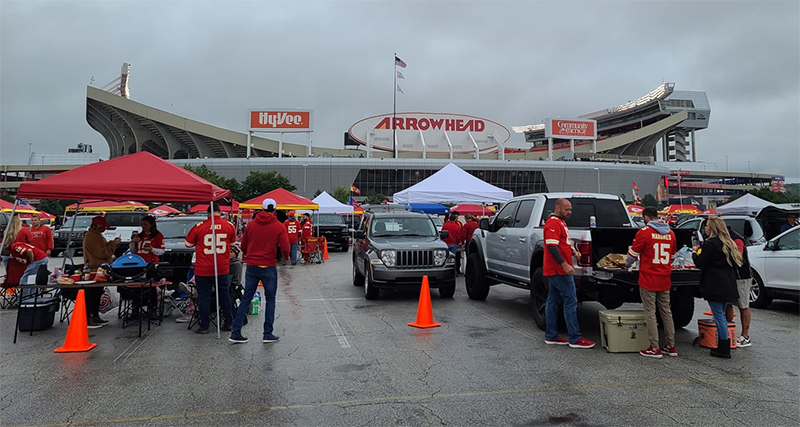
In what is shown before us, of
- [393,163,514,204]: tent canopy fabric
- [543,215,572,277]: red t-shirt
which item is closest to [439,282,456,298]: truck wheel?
[543,215,572,277]: red t-shirt

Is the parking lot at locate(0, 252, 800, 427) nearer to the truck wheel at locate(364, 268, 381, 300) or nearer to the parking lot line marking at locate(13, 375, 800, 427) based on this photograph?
the parking lot line marking at locate(13, 375, 800, 427)

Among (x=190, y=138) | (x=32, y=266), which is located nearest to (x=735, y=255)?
(x=32, y=266)

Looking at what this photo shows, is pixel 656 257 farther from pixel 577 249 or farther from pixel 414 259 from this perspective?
pixel 414 259

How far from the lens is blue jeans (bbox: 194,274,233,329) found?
6859 millimetres

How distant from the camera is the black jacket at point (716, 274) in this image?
18.5 ft

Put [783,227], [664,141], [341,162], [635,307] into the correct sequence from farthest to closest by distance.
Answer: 1. [664,141]
2. [341,162]
3. [783,227]
4. [635,307]

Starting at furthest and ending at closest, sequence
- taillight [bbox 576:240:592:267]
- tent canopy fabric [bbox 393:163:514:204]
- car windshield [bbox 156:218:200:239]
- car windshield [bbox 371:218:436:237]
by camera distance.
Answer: tent canopy fabric [bbox 393:163:514:204] < car windshield [bbox 156:218:200:239] < car windshield [bbox 371:218:436:237] < taillight [bbox 576:240:592:267]

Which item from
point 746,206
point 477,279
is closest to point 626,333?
point 477,279

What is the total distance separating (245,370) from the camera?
533 centimetres

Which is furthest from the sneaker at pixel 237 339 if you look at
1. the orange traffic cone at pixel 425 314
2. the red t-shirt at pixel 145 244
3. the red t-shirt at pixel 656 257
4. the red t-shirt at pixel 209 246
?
the red t-shirt at pixel 656 257

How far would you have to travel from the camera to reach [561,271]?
595 centimetres

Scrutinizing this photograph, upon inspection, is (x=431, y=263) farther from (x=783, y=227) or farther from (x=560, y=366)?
(x=783, y=227)

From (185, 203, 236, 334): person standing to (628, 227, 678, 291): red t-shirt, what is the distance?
5.49 meters

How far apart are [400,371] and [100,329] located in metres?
5.01
